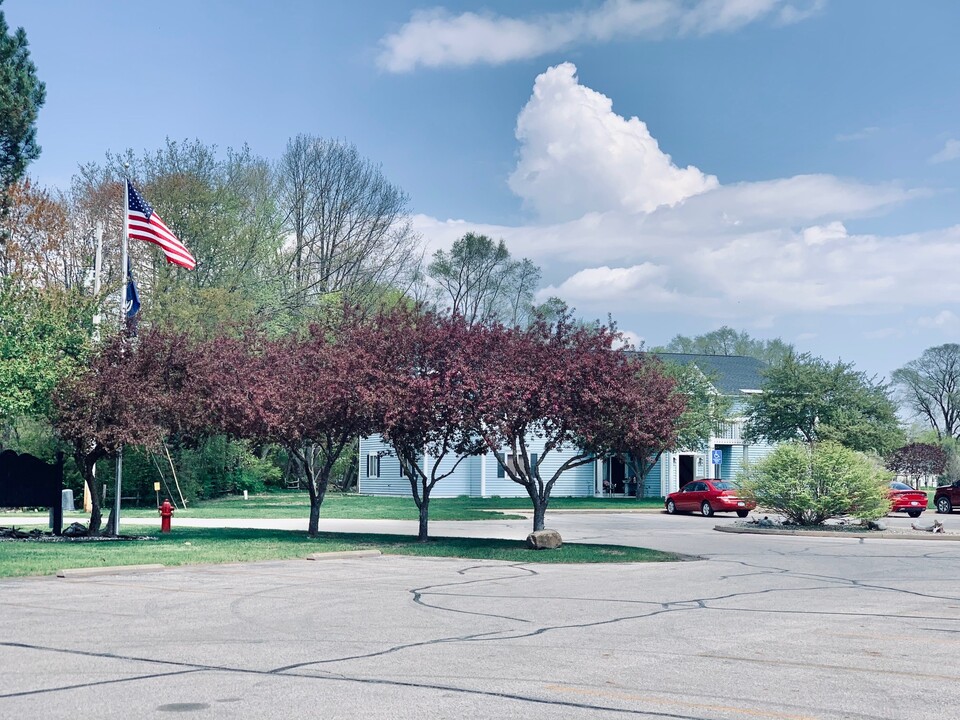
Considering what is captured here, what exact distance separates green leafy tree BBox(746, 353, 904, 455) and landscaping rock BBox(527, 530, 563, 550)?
31134 mm

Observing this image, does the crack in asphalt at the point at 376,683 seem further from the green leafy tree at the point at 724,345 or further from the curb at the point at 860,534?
the green leafy tree at the point at 724,345

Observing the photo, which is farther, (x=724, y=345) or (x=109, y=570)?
(x=724, y=345)

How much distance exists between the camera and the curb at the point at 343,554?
2127 centimetres

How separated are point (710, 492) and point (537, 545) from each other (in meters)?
21.8

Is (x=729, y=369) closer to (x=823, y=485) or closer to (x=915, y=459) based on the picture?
(x=915, y=459)

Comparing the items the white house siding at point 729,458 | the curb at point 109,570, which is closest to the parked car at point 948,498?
the white house siding at point 729,458

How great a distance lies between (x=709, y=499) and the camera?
43375 mm

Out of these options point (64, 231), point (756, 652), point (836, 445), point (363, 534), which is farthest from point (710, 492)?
point (756, 652)

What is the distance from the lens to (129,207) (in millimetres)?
28531

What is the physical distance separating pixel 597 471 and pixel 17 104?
140 ft

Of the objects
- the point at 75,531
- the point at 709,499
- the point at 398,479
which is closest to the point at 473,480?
the point at 398,479

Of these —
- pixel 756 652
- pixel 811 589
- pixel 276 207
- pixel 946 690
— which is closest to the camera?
pixel 946 690

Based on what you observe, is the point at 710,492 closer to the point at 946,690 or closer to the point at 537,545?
the point at 537,545

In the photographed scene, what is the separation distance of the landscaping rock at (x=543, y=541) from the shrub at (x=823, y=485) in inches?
418
